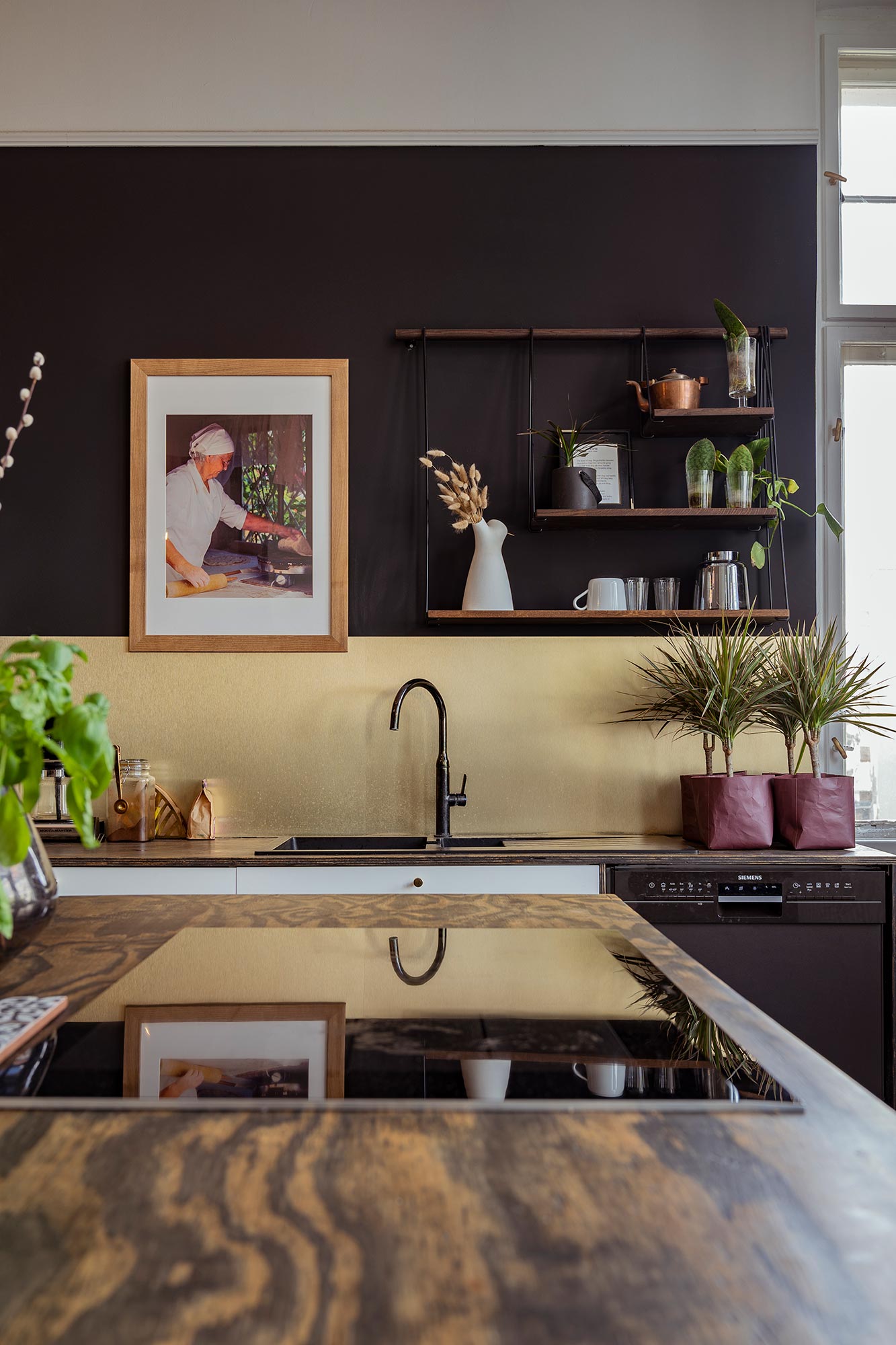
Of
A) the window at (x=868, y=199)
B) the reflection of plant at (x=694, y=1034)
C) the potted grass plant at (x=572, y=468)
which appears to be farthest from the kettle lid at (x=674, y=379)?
the reflection of plant at (x=694, y=1034)

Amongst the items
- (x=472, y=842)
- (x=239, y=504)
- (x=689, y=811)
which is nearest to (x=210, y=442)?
(x=239, y=504)

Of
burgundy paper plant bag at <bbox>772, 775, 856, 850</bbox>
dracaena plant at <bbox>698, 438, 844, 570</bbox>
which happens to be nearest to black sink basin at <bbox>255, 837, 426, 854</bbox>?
burgundy paper plant bag at <bbox>772, 775, 856, 850</bbox>

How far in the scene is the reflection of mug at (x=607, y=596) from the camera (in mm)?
3061

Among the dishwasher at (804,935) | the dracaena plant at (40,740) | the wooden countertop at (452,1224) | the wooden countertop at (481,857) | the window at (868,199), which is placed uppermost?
the window at (868,199)

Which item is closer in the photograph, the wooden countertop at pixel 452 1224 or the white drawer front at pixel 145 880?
the wooden countertop at pixel 452 1224

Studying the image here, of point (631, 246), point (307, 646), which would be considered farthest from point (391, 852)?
point (631, 246)

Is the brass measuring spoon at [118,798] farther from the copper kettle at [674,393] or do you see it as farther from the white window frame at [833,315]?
the white window frame at [833,315]

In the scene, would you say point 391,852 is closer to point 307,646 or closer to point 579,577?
point 307,646

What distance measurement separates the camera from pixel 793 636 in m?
2.82

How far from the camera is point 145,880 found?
257cm

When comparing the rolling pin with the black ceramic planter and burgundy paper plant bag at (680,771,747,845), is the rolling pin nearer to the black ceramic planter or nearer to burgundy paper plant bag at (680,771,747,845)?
the black ceramic planter

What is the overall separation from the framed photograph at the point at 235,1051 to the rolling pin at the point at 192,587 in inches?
95.3

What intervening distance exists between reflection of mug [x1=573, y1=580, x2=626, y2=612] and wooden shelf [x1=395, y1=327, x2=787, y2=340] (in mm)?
838

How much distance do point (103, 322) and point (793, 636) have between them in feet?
8.05
